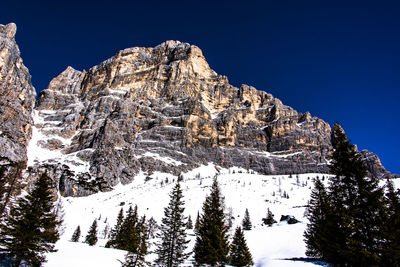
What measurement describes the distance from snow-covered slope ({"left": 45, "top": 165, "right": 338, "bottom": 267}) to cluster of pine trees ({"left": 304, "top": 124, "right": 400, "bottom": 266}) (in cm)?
1150

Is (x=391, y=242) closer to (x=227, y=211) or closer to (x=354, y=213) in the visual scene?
(x=354, y=213)

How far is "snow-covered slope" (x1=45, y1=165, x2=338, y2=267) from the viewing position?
25672mm

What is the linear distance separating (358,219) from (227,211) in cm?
6369

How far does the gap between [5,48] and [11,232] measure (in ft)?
806

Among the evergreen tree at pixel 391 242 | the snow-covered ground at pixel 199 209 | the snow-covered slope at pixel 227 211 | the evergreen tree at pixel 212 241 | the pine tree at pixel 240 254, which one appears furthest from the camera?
the pine tree at pixel 240 254

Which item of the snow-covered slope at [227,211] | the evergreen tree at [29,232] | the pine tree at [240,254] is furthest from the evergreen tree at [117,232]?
the evergreen tree at [29,232]

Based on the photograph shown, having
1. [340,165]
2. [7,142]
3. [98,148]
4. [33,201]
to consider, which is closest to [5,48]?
[7,142]

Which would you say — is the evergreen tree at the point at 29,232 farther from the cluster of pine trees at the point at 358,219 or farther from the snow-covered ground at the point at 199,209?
the cluster of pine trees at the point at 358,219

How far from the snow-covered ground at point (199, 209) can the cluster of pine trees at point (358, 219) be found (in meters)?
10.9

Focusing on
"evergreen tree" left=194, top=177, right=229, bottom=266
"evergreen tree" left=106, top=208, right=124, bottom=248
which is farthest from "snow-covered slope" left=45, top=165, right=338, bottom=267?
"evergreen tree" left=194, top=177, right=229, bottom=266

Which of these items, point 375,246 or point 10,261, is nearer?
point 375,246

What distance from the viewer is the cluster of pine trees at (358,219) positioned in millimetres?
11625

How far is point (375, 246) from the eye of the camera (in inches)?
480

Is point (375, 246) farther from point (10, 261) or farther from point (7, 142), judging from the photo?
point (7, 142)
